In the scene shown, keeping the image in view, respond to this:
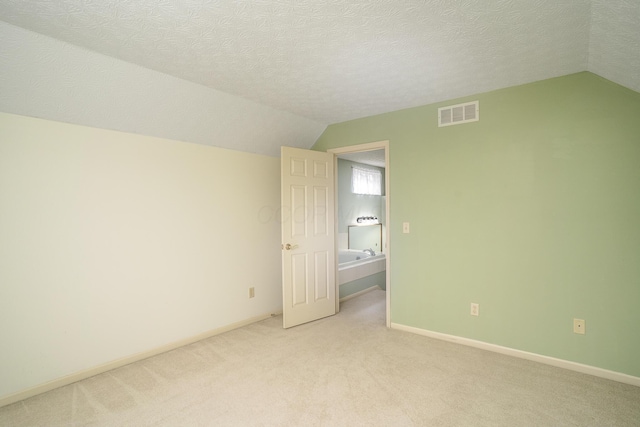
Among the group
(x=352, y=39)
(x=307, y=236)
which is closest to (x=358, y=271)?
(x=307, y=236)

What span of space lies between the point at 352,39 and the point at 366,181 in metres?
4.08

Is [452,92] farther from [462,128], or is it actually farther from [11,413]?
[11,413]

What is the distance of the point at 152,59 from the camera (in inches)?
84.3

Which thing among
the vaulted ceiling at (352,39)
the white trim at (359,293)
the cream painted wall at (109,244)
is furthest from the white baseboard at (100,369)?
the vaulted ceiling at (352,39)

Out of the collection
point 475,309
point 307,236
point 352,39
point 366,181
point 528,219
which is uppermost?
point 352,39

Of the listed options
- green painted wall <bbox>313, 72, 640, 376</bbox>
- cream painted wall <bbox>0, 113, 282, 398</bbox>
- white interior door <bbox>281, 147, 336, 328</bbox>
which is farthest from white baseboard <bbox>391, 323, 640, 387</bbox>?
cream painted wall <bbox>0, 113, 282, 398</bbox>

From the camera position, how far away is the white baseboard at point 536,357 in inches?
89.6

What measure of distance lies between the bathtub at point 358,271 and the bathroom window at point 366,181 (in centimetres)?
118

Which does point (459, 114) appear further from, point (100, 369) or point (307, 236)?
point (100, 369)

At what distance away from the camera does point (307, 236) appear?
3.65 m

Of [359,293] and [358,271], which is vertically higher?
[358,271]

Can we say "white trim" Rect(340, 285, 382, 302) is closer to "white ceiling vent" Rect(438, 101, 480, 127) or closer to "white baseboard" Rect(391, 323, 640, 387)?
"white baseboard" Rect(391, 323, 640, 387)

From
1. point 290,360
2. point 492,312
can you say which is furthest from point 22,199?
point 492,312

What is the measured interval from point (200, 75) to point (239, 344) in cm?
247
